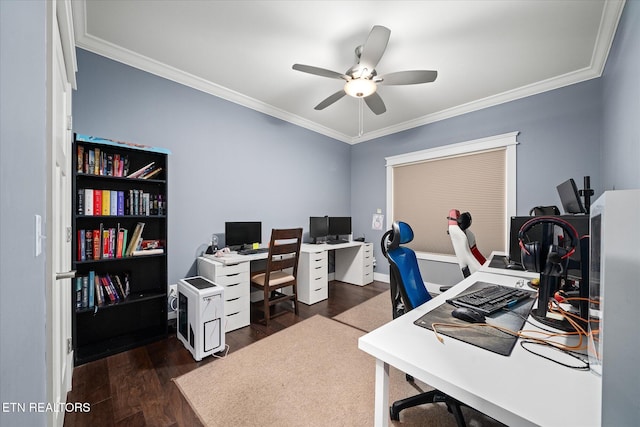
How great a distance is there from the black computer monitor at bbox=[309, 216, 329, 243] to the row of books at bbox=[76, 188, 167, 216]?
2108mm

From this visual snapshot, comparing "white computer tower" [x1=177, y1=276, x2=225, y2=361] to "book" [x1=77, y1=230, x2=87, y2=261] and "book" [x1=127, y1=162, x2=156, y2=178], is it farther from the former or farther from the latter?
"book" [x1=127, y1=162, x2=156, y2=178]

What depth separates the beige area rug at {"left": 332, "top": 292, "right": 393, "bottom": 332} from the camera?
256 centimetres

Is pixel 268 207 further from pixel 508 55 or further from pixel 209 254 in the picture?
pixel 508 55

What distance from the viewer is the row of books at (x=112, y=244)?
74.3 inches

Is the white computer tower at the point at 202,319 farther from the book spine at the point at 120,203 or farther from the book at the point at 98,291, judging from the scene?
the book spine at the point at 120,203

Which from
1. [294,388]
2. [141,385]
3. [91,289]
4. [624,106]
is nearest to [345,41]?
[624,106]

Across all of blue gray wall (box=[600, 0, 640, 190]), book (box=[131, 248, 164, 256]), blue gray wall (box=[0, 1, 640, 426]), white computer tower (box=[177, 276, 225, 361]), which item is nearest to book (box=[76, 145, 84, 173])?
blue gray wall (box=[0, 1, 640, 426])

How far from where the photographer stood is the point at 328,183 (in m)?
4.39

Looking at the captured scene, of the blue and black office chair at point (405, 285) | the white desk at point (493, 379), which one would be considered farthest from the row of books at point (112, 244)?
the white desk at point (493, 379)

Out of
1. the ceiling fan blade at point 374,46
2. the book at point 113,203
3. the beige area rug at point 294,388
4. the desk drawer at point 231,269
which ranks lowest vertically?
the beige area rug at point 294,388

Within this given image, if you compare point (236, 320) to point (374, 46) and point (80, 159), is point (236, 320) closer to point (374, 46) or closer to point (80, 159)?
point (80, 159)

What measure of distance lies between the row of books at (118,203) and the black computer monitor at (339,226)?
8.27 feet

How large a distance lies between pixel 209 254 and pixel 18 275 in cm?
228

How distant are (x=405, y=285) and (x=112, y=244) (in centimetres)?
236
